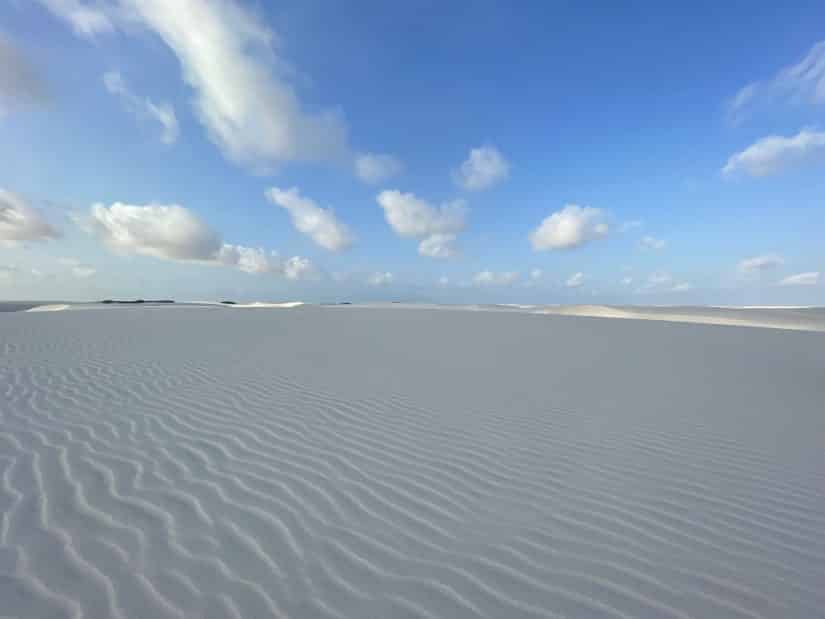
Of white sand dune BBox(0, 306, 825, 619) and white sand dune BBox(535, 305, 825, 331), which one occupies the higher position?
white sand dune BBox(535, 305, 825, 331)

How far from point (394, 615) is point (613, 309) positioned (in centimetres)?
3636

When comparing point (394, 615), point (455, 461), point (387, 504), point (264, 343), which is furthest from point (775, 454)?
point (264, 343)

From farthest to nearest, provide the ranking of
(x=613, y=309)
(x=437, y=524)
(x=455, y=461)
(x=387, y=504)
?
(x=613, y=309), (x=455, y=461), (x=387, y=504), (x=437, y=524)

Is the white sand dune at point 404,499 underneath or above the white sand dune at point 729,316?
underneath

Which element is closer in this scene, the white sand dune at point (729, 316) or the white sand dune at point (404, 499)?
the white sand dune at point (404, 499)

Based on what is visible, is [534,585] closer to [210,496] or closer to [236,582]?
[236,582]

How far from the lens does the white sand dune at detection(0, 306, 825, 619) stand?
2076mm

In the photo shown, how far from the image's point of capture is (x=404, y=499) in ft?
9.77

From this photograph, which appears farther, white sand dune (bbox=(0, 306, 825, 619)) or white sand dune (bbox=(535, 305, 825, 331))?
white sand dune (bbox=(535, 305, 825, 331))

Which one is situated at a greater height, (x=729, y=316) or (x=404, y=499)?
(x=729, y=316)

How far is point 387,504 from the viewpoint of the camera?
2.91 m

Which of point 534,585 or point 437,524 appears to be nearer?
point 534,585

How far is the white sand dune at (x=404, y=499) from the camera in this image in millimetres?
2076

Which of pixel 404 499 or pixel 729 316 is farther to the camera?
pixel 729 316
